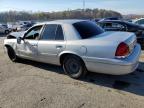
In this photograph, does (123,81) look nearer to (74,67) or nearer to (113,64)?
(113,64)

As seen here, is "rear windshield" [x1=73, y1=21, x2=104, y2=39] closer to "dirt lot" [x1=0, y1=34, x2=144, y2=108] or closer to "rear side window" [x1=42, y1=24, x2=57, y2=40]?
"rear side window" [x1=42, y1=24, x2=57, y2=40]

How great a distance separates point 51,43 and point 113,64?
200 centimetres

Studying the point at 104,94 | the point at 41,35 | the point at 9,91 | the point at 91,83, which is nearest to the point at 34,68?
the point at 41,35

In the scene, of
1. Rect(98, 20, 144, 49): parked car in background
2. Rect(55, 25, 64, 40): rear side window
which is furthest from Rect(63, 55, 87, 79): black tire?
Rect(98, 20, 144, 49): parked car in background

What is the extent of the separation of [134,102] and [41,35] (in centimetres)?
346

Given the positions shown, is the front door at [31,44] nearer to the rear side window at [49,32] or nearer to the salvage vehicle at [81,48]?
the salvage vehicle at [81,48]

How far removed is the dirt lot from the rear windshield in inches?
46.6

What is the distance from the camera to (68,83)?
571 cm

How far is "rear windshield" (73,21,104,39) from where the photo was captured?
5789 millimetres

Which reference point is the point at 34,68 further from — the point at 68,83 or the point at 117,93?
the point at 117,93

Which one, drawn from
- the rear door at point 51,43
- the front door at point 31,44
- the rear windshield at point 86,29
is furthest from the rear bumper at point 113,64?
the front door at point 31,44

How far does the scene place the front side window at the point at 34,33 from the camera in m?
6.83

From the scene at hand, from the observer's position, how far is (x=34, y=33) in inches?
276

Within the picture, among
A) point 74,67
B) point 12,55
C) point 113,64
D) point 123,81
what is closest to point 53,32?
point 74,67
